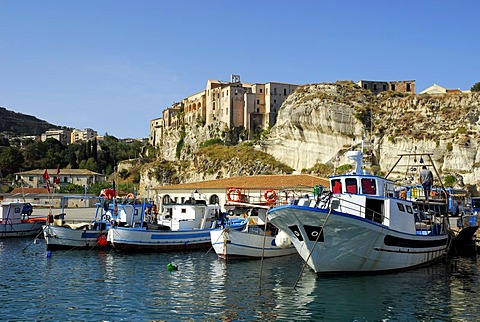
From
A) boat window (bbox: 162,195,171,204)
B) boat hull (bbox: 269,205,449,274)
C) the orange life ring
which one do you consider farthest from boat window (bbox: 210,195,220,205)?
boat hull (bbox: 269,205,449,274)

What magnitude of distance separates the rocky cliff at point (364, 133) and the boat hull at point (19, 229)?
122ft

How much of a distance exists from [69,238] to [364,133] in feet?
164

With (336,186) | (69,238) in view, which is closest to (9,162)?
(69,238)

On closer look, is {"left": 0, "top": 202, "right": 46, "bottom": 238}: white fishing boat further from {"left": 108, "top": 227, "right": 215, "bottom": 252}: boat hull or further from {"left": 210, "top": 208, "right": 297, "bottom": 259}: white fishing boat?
{"left": 210, "top": 208, "right": 297, "bottom": 259}: white fishing boat

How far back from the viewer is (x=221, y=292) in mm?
20422

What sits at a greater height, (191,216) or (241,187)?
(241,187)

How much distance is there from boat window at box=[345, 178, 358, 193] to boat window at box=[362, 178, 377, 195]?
1.28 ft

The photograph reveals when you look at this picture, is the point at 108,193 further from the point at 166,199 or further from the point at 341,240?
the point at 166,199

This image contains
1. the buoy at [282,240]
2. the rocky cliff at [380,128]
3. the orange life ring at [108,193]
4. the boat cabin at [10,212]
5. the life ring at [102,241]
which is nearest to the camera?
the buoy at [282,240]

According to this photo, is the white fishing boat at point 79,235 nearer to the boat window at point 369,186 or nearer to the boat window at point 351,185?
the boat window at point 351,185

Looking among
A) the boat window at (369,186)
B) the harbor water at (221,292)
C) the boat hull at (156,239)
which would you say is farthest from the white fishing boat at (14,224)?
the boat window at (369,186)

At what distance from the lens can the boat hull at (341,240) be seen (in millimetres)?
22094

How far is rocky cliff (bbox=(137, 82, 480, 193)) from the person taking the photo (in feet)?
212

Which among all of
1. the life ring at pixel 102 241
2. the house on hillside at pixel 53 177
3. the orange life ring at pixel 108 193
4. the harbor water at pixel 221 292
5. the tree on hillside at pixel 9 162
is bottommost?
the harbor water at pixel 221 292
